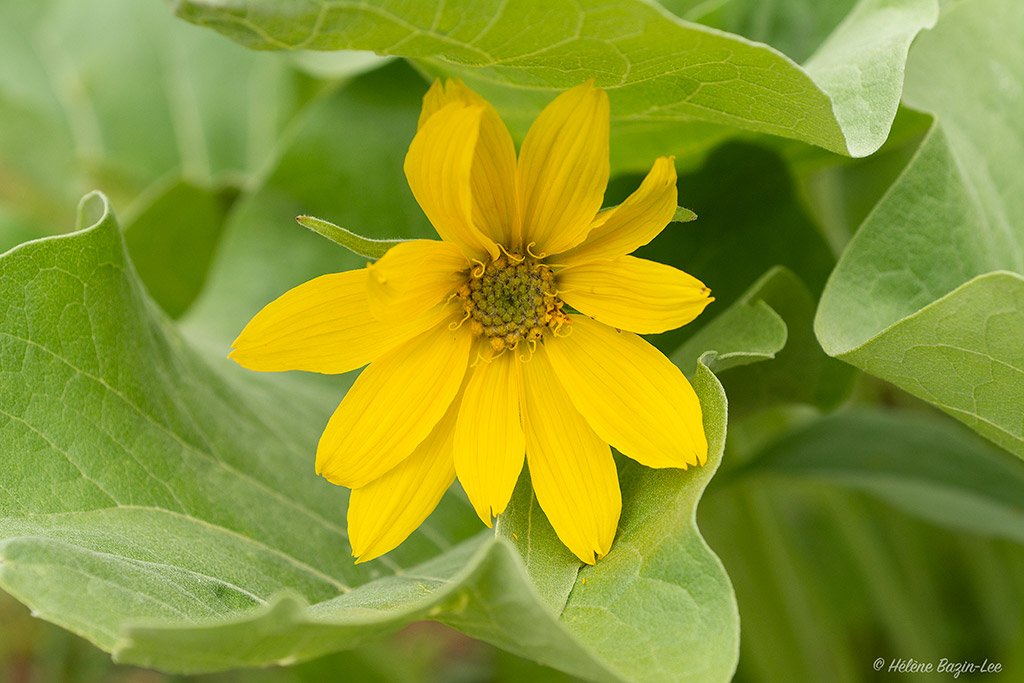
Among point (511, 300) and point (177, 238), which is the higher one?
point (511, 300)

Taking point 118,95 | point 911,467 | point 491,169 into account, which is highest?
point 491,169

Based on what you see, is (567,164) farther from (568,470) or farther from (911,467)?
(911,467)

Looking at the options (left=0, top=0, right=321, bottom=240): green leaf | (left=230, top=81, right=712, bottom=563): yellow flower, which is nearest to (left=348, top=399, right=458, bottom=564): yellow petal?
(left=230, top=81, right=712, bottom=563): yellow flower

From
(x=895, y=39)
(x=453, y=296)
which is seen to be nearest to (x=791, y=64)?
(x=895, y=39)

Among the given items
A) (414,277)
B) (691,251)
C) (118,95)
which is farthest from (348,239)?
(118,95)

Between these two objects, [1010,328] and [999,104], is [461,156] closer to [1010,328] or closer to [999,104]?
[1010,328]

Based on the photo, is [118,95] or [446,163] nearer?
[446,163]

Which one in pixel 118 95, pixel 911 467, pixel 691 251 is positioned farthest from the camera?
pixel 118 95
